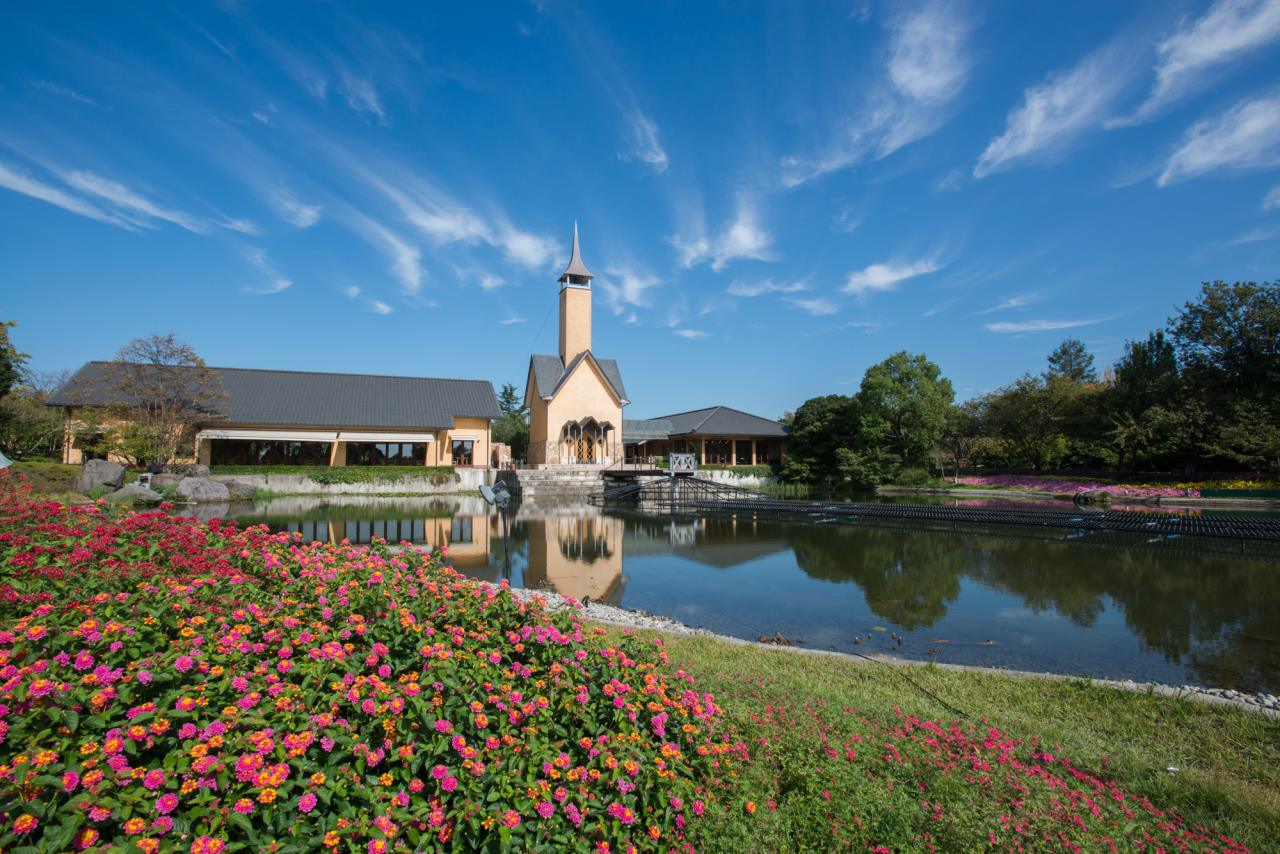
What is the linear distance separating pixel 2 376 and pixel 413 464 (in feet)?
52.8

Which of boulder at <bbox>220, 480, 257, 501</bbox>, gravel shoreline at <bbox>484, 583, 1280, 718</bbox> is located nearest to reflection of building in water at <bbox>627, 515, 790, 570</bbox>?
gravel shoreline at <bbox>484, 583, 1280, 718</bbox>

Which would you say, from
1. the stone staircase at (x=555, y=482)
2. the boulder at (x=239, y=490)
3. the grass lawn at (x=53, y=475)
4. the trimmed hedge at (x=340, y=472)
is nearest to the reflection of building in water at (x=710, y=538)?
the stone staircase at (x=555, y=482)

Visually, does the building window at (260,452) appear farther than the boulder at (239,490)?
Yes

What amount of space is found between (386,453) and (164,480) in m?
11.0

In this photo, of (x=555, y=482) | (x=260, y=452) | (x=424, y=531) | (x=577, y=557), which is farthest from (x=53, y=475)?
(x=555, y=482)

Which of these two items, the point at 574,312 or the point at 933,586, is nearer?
the point at 933,586

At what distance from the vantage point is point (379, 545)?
4.48 m

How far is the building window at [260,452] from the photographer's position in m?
30.5

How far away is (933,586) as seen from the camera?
1002 cm

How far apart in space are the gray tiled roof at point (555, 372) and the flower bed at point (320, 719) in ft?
94.5

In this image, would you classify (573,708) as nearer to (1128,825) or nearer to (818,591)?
(1128,825)

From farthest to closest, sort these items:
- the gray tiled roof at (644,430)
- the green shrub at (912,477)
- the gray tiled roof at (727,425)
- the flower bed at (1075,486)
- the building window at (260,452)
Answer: the gray tiled roof at (644,430), the gray tiled roof at (727,425), the green shrub at (912,477), the building window at (260,452), the flower bed at (1075,486)

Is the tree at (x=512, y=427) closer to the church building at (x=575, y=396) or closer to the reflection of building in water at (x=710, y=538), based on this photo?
the church building at (x=575, y=396)

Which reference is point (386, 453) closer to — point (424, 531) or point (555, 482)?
point (555, 482)
